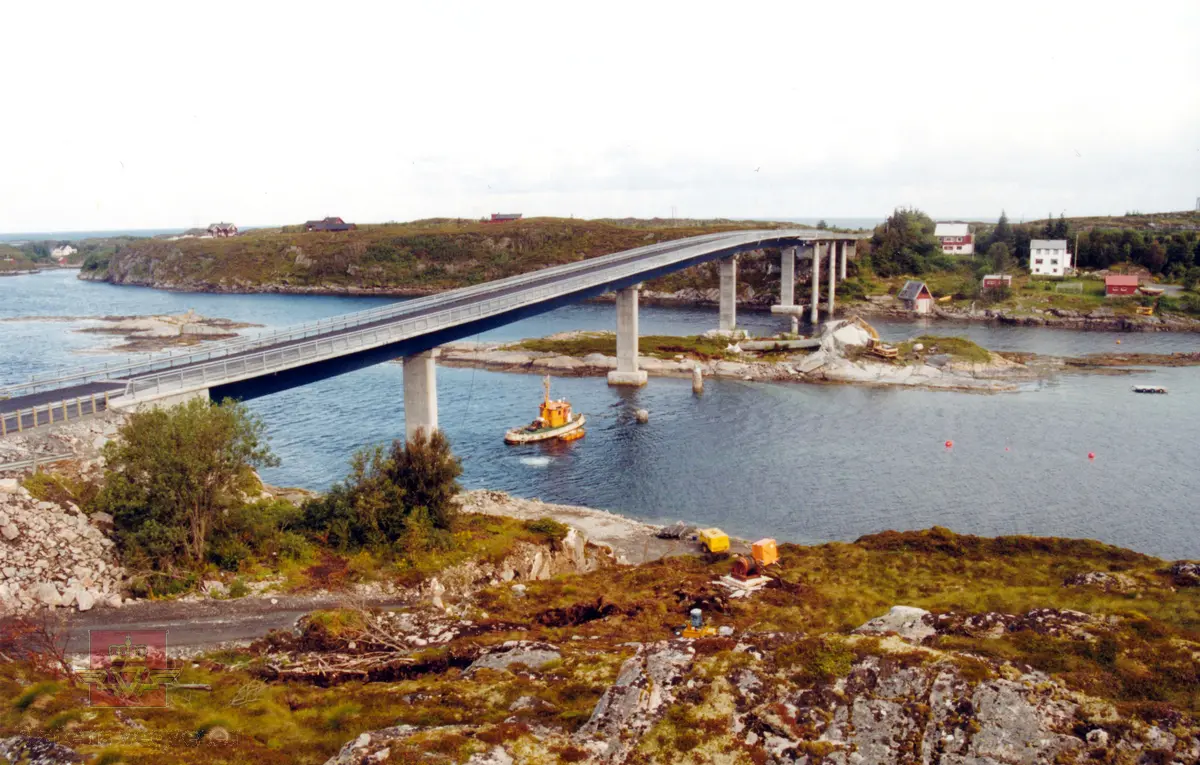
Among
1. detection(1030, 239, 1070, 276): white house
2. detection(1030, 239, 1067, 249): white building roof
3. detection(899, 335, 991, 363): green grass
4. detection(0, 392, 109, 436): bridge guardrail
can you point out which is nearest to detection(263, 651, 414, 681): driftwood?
detection(0, 392, 109, 436): bridge guardrail

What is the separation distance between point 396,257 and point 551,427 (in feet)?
386

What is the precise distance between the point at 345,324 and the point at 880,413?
1624 inches

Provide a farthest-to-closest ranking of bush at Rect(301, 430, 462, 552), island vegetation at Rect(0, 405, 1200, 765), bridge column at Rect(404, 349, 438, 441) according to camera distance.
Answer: bridge column at Rect(404, 349, 438, 441), bush at Rect(301, 430, 462, 552), island vegetation at Rect(0, 405, 1200, 765)

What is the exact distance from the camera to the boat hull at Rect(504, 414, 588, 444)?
186ft

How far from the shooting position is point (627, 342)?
79.2 m

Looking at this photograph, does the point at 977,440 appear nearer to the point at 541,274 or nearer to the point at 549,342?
the point at 541,274

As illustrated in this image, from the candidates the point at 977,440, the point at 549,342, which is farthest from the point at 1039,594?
the point at 549,342

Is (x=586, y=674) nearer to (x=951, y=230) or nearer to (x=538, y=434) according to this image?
(x=538, y=434)

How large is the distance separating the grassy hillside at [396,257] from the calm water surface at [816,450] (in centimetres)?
7659

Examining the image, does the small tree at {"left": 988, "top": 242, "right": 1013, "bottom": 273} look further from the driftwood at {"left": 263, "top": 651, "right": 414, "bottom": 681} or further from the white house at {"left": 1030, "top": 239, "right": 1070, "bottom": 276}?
the driftwood at {"left": 263, "top": 651, "right": 414, "bottom": 681}

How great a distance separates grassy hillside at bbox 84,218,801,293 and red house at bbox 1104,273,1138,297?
69318 mm

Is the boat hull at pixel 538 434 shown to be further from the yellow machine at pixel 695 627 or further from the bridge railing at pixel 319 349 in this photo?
the yellow machine at pixel 695 627

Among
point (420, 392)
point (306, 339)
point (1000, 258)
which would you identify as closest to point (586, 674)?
point (420, 392)

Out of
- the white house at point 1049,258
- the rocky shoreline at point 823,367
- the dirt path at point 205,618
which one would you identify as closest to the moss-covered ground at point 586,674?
the dirt path at point 205,618
